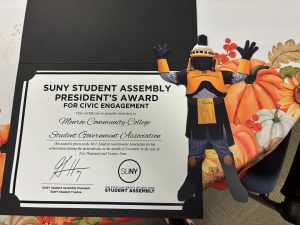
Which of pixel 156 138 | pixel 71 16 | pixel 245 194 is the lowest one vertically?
pixel 245 194

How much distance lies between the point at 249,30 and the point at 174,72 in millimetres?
179

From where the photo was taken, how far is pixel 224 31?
60cm

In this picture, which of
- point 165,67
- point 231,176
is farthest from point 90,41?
point 231,176

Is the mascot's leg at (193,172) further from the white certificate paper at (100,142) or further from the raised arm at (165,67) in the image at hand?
the raised arm at (165,67)

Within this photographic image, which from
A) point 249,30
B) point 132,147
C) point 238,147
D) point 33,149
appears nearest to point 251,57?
point 249,30

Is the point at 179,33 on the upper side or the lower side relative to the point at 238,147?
upper

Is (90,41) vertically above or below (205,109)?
above

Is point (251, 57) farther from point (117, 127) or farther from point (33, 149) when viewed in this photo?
point (33, 149)

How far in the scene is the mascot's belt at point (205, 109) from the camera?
0.54m

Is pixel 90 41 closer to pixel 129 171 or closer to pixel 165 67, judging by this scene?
pixel 165 67
